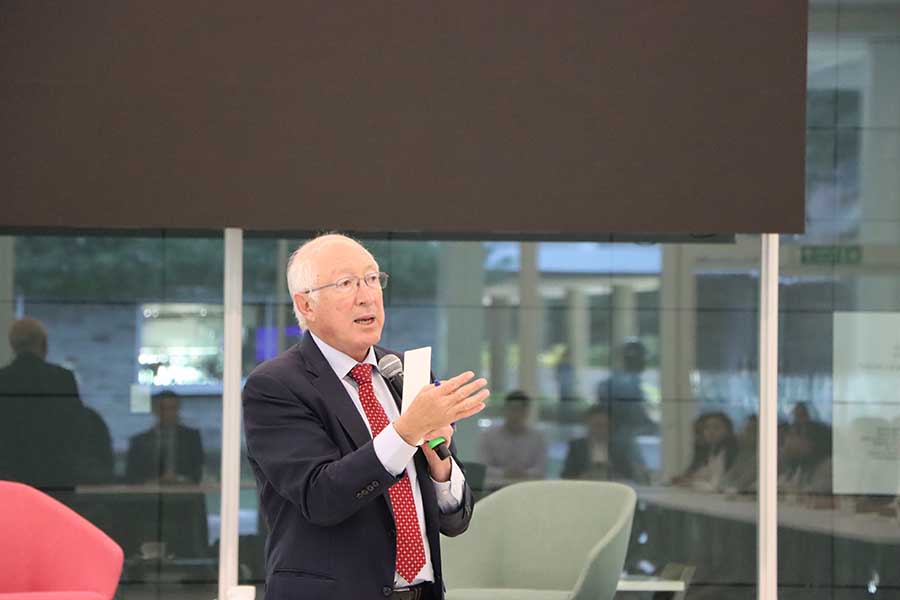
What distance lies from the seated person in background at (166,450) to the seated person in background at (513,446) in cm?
128

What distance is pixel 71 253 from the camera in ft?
18.2

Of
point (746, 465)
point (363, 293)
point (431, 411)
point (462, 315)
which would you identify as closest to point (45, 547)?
point (462, 315)

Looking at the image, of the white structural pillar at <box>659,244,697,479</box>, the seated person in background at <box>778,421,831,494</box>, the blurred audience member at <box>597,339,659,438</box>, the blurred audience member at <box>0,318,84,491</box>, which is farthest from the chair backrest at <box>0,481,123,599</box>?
the seated person in background at <box>778,421,831,494</box>

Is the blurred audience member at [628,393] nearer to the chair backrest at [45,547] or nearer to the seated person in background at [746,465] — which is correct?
the seated person in background at [746,465]

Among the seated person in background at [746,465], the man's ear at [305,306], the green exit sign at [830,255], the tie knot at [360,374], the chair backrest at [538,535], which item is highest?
the green exit sign at [830,255]

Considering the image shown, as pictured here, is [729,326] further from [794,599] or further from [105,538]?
[105,538]

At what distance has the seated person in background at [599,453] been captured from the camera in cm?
577

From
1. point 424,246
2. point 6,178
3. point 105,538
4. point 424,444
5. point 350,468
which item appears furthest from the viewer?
point 424,246

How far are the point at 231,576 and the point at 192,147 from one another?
71.4 inches

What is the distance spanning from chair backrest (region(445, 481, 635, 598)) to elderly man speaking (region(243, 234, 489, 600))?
242cm

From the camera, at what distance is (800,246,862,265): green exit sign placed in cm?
595

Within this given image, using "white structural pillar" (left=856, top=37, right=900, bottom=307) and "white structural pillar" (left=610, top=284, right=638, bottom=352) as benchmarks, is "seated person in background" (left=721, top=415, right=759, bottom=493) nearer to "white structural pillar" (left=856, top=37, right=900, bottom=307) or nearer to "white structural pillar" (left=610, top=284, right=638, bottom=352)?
"white structural pillar" (left=610, top=284, right=638, bottom=352)

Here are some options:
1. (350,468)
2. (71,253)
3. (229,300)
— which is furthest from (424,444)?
(71,253)

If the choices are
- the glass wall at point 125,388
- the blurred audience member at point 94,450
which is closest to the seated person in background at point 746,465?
the glass wall at point 125,388
